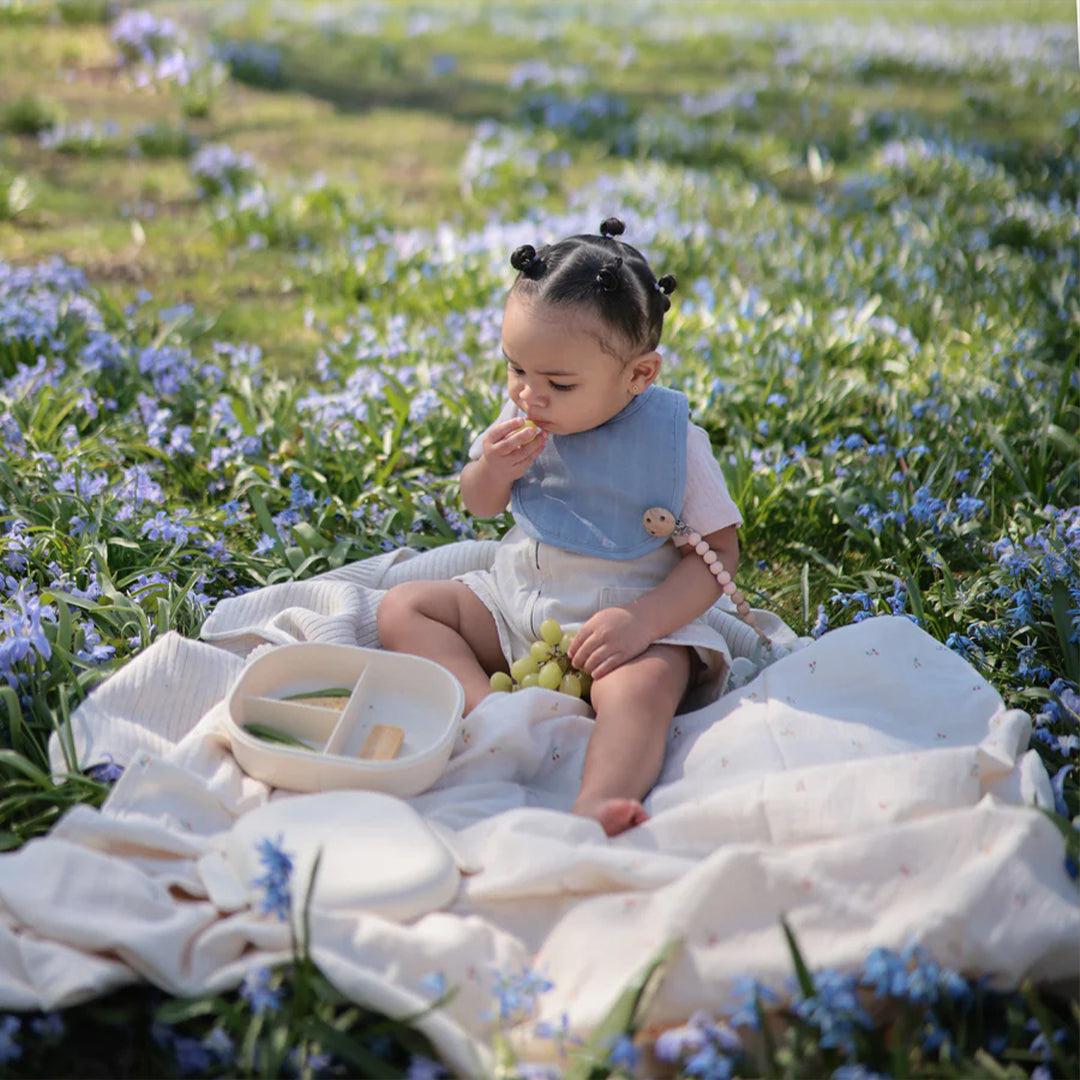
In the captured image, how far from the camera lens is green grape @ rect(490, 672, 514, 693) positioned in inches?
133

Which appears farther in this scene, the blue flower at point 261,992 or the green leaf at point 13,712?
the green leaf at point 13,712

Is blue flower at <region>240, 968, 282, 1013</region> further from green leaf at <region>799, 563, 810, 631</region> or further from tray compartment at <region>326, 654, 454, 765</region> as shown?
green leaf at <region>799, 563, 810, 631</region>

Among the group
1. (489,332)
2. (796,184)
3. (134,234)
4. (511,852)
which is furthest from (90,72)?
(511,852)

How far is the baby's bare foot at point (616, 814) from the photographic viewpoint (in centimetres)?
286

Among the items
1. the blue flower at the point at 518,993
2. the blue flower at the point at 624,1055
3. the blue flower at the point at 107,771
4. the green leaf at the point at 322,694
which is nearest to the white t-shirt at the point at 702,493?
the green leaf at the point at 322,694

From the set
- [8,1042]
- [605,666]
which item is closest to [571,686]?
[605,666]

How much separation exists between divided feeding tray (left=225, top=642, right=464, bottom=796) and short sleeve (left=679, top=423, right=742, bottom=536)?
731mm

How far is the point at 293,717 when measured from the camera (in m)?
3.18

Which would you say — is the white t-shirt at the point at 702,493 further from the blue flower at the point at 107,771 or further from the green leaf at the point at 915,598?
the blue flower at the point at 107,771

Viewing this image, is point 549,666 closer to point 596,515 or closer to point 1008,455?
point 596,515

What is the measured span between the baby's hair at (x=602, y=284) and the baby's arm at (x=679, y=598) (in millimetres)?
540

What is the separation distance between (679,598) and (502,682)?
1.58ft

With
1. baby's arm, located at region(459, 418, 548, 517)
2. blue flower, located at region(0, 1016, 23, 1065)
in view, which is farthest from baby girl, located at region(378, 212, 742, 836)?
blue flower, located at region(0, 1016, 23, 1065)

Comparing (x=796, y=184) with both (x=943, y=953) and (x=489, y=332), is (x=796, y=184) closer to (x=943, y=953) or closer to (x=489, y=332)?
(x=489, y=332)
